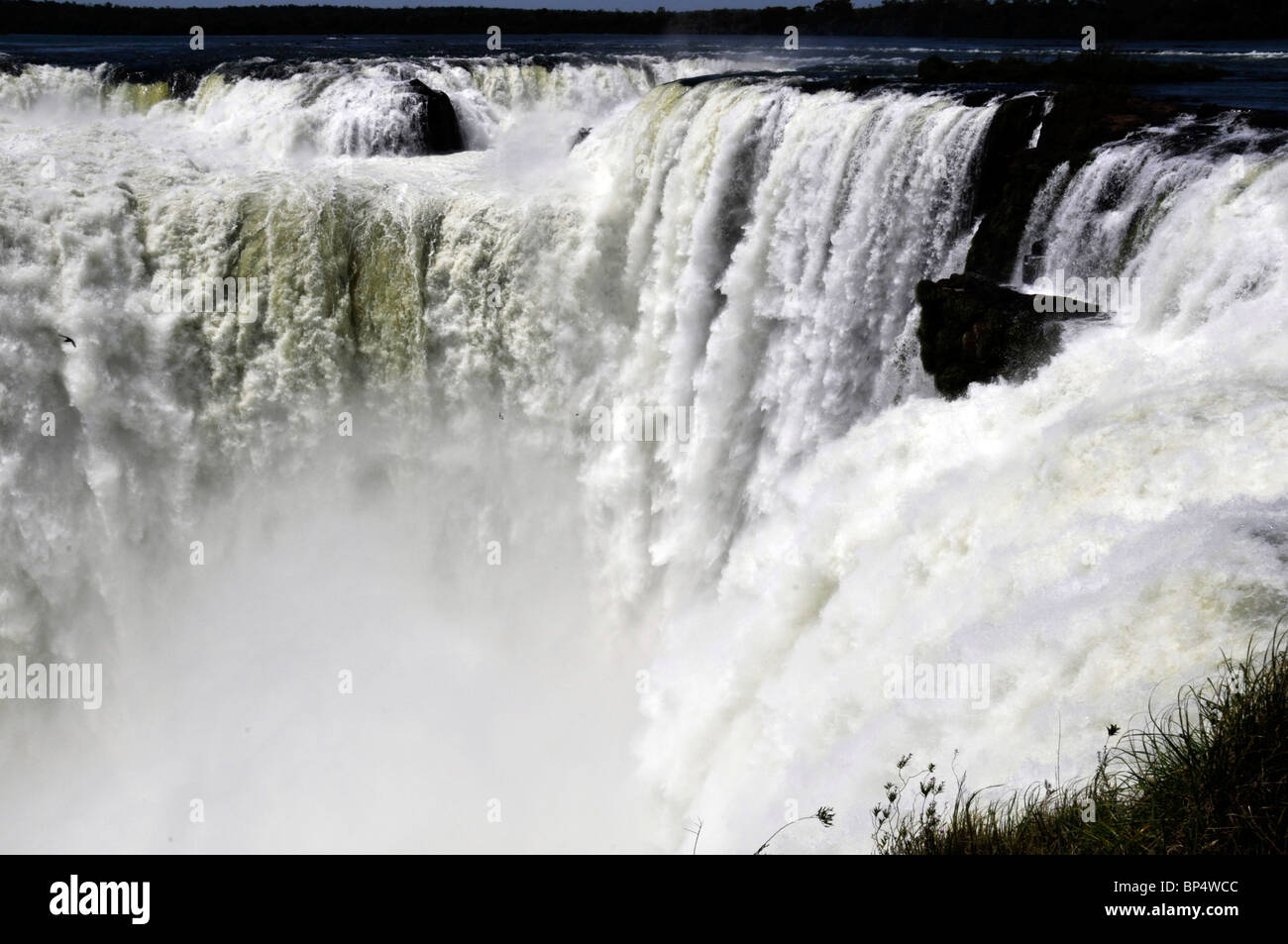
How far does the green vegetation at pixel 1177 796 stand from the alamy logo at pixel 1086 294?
390cm

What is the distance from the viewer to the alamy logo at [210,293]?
12031 millimetres

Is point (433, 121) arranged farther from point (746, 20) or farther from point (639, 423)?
point (746, 20)

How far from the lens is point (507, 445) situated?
12.7 metres

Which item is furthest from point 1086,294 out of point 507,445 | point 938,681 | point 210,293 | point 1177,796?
point 210,293

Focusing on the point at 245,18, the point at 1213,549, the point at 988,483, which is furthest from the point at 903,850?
the point at 245,18

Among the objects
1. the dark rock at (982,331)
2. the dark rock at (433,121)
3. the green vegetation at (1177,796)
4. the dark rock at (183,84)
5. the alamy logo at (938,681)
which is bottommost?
the alamy logo at (938,681)

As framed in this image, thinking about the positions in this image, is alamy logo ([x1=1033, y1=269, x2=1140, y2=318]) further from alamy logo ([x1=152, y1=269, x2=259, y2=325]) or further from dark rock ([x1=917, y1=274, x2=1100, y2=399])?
alamy logo ([x1=152, y1=269, x2=259, y2=325])

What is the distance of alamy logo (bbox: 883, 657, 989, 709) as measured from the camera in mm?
5559

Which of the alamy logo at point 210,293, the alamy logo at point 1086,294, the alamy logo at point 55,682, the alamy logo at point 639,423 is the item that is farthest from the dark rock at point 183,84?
the alamy logo at point 1086,294

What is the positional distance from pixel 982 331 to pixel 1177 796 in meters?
4.97

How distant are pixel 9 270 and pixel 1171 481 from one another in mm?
10905

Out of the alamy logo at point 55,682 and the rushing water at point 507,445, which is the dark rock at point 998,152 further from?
the alamy logo at point 55,682
